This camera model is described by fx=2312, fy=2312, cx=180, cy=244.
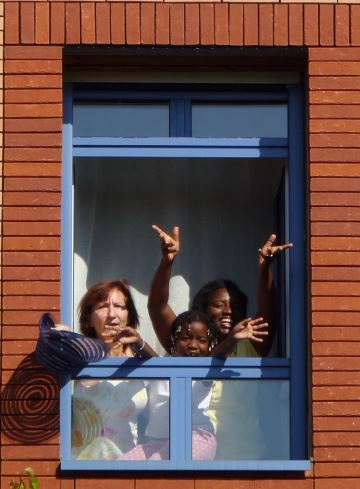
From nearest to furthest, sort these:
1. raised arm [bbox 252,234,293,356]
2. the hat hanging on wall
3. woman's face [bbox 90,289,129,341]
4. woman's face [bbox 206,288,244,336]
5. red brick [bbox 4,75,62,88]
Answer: the hat hanging on wall
red brick [bbox 4,75,62,88]
raised arm [bbox 252,234,293,356]
woman's face [bbox 90,289,129,341]
woman's face [bbox 206,288,244,336]

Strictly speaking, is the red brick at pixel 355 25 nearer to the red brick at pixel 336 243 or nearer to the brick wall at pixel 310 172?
the brick wall at pixel 310 172

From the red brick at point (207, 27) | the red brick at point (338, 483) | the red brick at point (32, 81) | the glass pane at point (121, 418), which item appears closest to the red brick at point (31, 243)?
the glass pane at point (121, 418)

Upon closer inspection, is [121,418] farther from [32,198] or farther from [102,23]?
[102,23]

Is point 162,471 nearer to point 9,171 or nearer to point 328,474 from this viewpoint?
point 328,474

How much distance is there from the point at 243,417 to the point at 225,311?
0.87m

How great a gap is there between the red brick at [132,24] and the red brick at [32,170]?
0.81 metres

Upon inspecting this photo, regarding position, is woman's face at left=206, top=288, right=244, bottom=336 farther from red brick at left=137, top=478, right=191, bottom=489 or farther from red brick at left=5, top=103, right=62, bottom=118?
red brick at left=5, top=103, right=62, bottom=118

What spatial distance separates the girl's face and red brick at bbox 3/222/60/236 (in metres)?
0.92

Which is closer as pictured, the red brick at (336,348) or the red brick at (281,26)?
the red brick at (336,348)

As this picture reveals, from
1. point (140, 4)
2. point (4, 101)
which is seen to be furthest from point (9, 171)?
point (140, 4)

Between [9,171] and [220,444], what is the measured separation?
1.85 meters

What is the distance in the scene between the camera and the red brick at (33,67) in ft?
41.2

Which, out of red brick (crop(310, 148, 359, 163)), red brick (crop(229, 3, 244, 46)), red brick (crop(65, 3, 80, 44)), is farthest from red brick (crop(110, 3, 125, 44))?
red brick (crop(310, 148, 359, 163))

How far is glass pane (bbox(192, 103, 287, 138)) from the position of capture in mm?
12891
